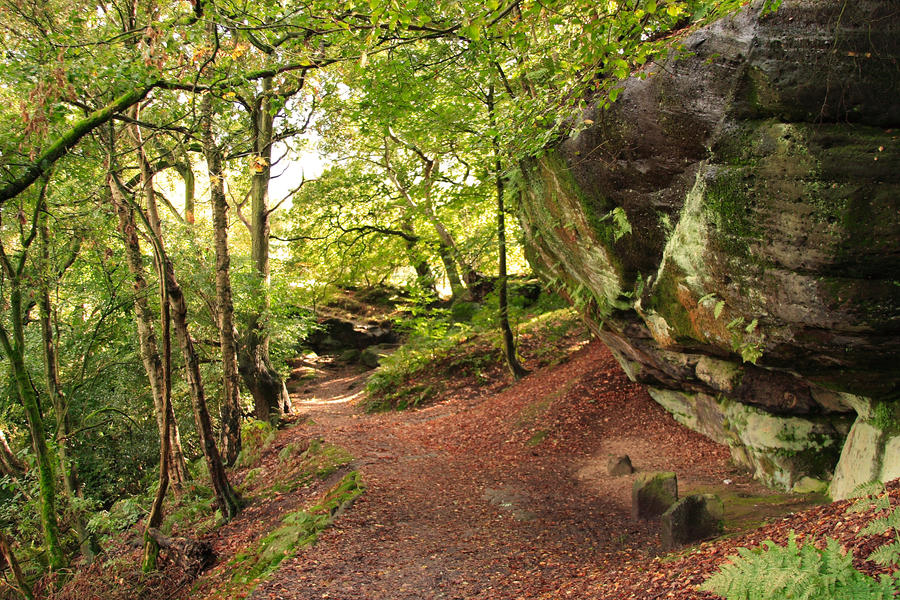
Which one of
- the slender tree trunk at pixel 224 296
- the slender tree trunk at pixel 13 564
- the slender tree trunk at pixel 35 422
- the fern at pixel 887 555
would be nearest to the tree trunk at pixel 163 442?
the slender tree trunk at pixel 13 564

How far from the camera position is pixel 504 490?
7.99 meters

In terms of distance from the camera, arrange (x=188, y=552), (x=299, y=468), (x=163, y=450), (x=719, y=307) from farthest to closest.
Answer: (x=299, y=468) → (x=188, y=552) → (x=163, y=450) → (x=719, y=307)

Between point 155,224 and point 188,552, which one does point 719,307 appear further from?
point 155,224

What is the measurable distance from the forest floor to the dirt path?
29mm

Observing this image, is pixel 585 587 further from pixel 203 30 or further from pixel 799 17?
pixel 203 30

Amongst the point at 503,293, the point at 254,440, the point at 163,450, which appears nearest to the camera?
the point at 163,450

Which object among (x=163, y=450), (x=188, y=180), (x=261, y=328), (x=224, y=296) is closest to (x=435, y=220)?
(x=261, y=328)

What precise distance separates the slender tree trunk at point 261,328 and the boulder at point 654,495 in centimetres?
901

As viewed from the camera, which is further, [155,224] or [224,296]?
[224,296]

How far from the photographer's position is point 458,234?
56.5 feet

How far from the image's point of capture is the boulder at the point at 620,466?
7.92m

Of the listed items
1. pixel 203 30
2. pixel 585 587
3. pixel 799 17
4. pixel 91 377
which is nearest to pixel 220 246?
pixel 203 30

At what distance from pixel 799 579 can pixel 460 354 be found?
43.8 feet

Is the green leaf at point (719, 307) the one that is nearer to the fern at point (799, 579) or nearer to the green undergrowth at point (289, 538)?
the fern at point (799, 579)
